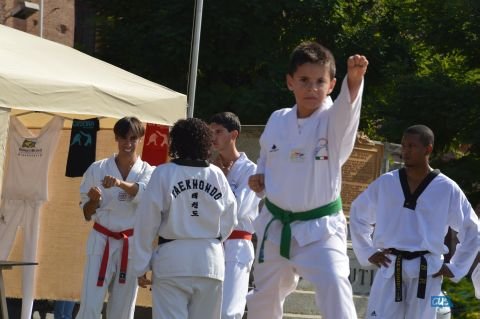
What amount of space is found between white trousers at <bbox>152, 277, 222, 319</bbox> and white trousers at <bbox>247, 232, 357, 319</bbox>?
2.72ft

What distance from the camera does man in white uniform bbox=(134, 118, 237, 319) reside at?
680cm

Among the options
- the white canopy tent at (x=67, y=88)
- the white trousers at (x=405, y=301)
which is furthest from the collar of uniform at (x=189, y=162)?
the white canopy tent at (x=67, y=88)

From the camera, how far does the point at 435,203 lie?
727 centimetres

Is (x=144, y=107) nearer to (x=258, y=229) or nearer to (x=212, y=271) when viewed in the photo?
(x=212, y=271)

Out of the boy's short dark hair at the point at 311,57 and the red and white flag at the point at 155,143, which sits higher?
the boy's short dark hair at the point at 311,57

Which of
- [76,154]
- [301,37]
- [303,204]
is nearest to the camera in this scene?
[303,204]

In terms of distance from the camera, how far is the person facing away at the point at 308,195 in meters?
5.83

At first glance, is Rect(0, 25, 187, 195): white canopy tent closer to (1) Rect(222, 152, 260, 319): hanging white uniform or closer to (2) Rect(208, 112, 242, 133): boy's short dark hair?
(2) Rect(208, 112, 242, 133): boy's short dark hair

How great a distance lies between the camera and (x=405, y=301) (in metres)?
7.22

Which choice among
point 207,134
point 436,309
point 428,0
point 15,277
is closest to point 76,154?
point 15,277

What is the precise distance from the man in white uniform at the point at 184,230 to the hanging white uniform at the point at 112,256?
2427 mm

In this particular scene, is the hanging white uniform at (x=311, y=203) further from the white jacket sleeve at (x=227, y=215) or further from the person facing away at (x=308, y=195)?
the white jacket sleeve at (x=227, y=215)

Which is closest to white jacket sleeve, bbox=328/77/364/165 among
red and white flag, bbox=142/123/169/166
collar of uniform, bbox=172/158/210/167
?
collar of uniform, bbox=172/158/210/167

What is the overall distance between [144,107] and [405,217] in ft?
11.7
